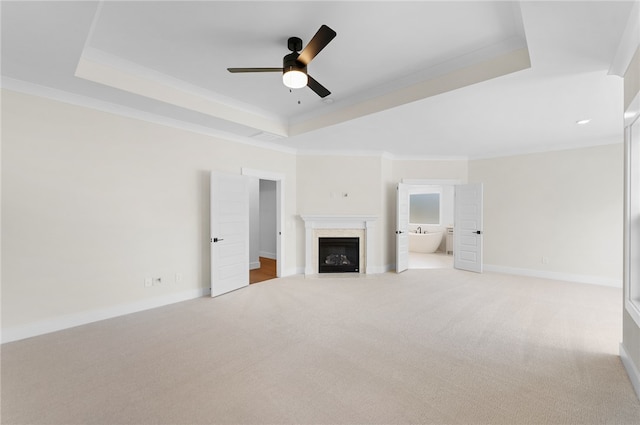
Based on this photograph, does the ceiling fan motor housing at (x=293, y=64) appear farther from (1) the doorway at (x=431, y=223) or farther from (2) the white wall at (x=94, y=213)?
(1) the doorway at (x=431, y=223)

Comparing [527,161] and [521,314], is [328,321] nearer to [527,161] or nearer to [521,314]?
[521,314]

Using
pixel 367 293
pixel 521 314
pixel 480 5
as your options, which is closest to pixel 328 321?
pixel 367 293

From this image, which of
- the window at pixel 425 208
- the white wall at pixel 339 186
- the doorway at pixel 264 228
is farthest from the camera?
the window at pixel 425 208

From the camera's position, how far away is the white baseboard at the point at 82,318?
2.82 meters

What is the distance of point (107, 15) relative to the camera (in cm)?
223

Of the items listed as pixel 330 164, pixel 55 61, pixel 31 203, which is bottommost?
pixel 31 203

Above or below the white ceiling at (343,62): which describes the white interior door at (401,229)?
below

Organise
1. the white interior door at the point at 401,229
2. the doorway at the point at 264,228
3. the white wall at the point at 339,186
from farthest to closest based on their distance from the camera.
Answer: the doorway at the point at 264,228
the white interior door at the point at 401,229
the white wall at the point at 339,186

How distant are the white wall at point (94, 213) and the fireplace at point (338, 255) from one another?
2.42m

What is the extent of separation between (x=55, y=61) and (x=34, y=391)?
9.05 ft

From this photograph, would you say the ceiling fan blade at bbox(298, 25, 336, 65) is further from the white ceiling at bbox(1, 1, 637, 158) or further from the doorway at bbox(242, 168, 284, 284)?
the doorway at bbox(242, 168, 284, 284)

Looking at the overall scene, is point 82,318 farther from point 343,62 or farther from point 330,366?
point 343,62

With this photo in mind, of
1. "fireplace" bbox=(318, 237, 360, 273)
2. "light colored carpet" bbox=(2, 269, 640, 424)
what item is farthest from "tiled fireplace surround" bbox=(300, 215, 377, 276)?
"light colored carpet" bbox=(2, 269, 640, 424)

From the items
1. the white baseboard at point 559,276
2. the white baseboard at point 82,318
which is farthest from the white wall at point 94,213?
the white baseboard at point 559,276
